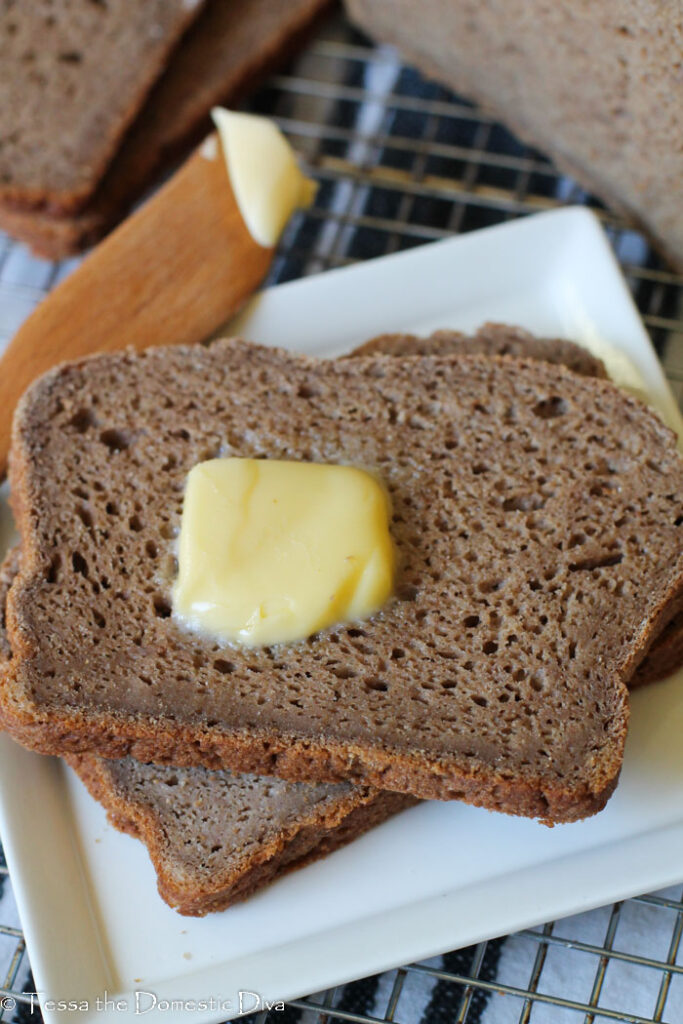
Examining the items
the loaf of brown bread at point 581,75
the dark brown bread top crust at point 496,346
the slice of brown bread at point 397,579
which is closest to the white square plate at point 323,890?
the slice of brown bread at point 397,579

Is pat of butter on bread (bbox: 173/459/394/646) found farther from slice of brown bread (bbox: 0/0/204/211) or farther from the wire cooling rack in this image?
slice of brown bread (bbox: 0/0/204/211)

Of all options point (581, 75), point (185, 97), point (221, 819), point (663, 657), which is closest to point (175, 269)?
point (185, 97)

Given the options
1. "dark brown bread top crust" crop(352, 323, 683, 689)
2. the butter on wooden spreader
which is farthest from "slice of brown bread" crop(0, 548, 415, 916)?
"dark brown bread top crust" crop(352, 323, 683, 689)

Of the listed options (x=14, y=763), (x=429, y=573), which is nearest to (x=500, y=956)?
(x=429, y=573)

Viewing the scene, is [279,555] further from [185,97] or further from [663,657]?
[185,97]

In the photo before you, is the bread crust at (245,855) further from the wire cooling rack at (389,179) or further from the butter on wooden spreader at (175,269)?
the butter on wooden spreader at (175,269)

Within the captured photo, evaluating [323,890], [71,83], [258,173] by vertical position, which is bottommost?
[323,890]
